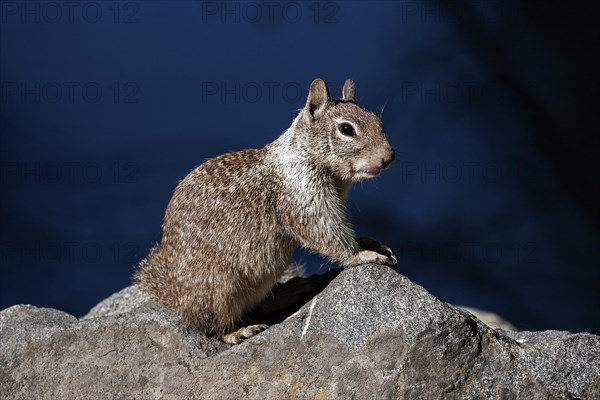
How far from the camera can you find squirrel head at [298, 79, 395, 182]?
16.4 ft

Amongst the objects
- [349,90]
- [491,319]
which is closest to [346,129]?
[349,90]

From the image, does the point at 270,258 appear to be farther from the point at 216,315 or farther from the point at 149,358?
the point at 149,358

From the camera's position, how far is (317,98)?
513cm

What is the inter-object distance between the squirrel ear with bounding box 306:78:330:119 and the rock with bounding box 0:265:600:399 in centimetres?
95

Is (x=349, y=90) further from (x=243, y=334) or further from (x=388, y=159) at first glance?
(x=243, y=334)

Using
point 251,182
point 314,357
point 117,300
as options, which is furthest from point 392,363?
point 117,300

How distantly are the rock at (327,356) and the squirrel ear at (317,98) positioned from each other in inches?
37.5

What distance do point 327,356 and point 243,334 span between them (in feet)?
2.07

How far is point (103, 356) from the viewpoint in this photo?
16.6 feet

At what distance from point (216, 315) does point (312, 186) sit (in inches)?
35.6

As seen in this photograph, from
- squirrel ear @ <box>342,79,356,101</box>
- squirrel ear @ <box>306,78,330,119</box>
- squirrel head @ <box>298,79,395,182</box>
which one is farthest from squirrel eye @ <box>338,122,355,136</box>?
squirrel ear @ <box>342,79,356,101</box>

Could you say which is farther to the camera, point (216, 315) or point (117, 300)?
point (117, 300)

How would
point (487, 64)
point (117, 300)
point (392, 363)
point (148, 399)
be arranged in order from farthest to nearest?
point (487, 64)
point (117, 300)
point (148, 399)
point (392, 363)

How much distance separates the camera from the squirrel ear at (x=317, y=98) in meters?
5.08
